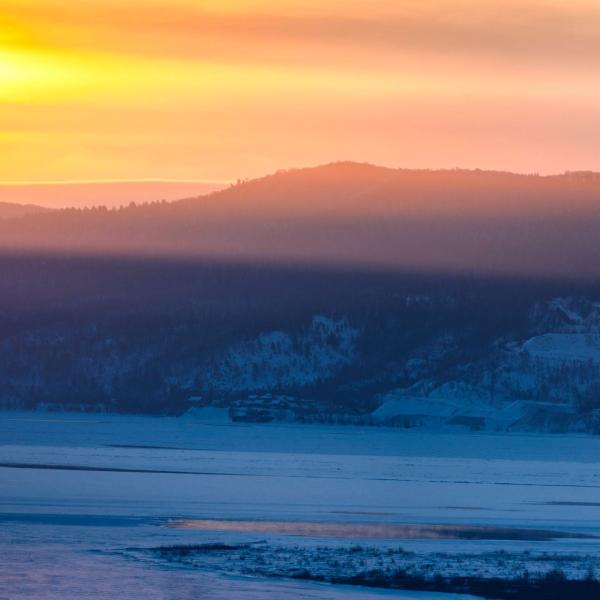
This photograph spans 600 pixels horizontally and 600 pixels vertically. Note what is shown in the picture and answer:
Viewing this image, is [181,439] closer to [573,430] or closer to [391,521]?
[573,430]

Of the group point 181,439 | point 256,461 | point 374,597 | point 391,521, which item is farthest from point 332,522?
point 181,439

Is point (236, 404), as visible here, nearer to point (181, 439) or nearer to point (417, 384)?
point (417, 384)

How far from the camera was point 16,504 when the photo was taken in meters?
65.4

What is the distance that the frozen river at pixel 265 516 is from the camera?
48.2 meters

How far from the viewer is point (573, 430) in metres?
165

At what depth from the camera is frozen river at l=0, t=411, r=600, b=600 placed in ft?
158

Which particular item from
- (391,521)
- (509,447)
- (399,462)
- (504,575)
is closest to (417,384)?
(509,447)

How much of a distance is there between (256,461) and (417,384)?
91353 mm

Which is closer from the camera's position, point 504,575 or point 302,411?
point 504,575

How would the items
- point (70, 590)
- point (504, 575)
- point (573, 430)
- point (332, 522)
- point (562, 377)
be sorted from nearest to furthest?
point (70, 590)
point (504, 575)
point (332, 522)
point (573, 430)
point (562, 377)

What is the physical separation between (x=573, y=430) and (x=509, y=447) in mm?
34684

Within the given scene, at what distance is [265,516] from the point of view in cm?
6353

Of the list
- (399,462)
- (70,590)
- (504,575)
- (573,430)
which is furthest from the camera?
(573,430)

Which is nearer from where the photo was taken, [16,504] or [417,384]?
[16,504]
